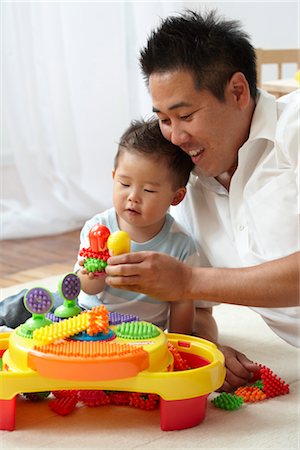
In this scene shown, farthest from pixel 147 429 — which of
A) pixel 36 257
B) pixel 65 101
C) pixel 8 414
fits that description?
pixel 65 101

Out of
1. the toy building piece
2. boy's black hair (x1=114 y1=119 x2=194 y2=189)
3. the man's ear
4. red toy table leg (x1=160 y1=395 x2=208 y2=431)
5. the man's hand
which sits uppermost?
the man's ear

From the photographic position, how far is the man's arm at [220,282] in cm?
129

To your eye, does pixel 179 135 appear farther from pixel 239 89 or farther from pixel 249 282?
pixel 249 282

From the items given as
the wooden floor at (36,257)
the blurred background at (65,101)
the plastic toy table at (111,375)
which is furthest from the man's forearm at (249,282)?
the blurred background at (65,101)

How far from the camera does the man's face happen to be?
144 centimetres

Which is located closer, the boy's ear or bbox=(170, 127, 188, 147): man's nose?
bbox=(170, 127, 188, 147): man's nose

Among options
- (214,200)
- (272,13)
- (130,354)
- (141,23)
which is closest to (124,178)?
(214,200)

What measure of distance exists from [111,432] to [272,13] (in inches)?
114

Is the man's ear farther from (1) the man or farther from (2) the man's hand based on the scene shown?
(2) the man's hand

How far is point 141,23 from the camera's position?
2865mm

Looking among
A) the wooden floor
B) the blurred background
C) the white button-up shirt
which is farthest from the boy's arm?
the blurred background

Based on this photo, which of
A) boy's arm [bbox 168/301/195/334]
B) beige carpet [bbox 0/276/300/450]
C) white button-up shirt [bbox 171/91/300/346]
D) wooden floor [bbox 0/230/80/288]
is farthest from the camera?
wooden floor [bbox 0/230/80/288]

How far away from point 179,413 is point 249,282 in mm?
239

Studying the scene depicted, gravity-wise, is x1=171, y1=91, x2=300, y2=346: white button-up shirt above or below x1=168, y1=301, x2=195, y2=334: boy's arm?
above
